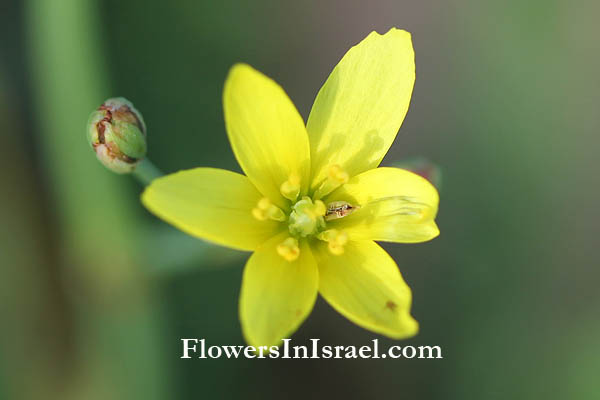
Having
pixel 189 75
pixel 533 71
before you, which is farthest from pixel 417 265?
pixel 189 75

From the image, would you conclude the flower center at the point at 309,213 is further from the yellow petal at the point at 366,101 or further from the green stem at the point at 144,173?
the green stem at the point at 144,173

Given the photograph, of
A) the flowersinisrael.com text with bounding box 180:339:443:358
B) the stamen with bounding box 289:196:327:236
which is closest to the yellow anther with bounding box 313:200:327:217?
the stamen with bounding box 289:196:327:236

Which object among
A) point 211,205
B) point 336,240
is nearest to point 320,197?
point 336,240

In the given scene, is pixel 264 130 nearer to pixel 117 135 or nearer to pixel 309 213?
pixel 309 213

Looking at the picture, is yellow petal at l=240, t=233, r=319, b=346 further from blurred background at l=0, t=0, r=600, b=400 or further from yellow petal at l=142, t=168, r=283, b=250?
blurred background at l=0, t=0, r=600, b=400

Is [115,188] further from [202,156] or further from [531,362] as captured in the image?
[531,362]
